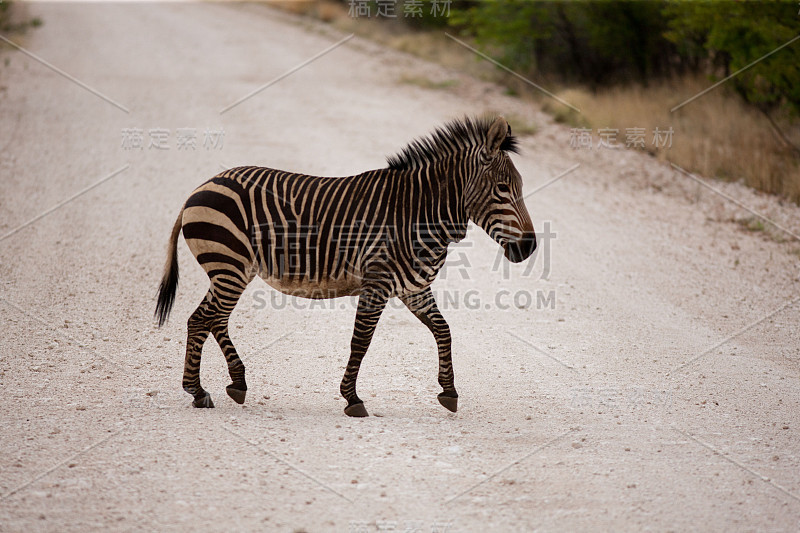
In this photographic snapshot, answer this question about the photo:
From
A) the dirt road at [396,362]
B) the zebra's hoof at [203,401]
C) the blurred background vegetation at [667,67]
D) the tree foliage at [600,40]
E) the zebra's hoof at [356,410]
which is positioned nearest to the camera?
the dirt road at [396,362]

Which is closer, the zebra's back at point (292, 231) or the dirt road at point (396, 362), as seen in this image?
the dirt road at point (396, 362)

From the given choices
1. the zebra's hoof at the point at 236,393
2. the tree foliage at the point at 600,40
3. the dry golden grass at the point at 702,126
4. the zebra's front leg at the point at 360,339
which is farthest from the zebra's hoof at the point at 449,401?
the tree foliage at the point at 600,40

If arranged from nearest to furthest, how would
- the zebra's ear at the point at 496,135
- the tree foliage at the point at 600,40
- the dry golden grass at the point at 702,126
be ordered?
1. the zebra's ear at the point at 496,135
2. the dry golden grass at the point at 702,126
3. the tree foliage at the point at 600,40

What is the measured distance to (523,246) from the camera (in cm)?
536

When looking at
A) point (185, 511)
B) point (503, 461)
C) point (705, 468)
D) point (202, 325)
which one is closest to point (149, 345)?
point (202, 325)

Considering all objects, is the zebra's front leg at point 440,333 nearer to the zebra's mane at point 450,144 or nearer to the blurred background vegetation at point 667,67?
the zebra's mane at point 450,144

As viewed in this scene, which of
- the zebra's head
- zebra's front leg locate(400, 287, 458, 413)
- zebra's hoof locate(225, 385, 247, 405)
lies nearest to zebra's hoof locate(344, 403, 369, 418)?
zebra's front leg locate(400, 287, 458, 413)

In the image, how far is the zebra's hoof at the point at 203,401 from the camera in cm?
568

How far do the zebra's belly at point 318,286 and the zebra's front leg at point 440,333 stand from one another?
42 cm

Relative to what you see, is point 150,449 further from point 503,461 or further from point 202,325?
point 503,461

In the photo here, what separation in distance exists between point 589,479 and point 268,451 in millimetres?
2198

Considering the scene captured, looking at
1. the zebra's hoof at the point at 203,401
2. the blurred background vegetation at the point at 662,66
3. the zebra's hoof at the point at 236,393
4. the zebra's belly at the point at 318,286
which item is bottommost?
the zebra's hoof at the point at 203,401

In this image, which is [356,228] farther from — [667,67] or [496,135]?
[667,67]

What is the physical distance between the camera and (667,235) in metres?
10.8
